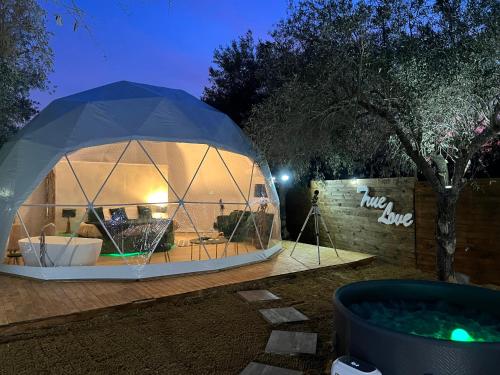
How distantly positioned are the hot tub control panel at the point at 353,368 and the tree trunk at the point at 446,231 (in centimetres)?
324

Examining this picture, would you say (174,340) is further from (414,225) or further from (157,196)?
(157,196)

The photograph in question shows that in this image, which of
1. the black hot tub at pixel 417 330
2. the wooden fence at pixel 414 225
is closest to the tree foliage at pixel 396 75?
the wooden fence at pixel 414 225

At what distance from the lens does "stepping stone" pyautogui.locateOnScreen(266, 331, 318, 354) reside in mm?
3820

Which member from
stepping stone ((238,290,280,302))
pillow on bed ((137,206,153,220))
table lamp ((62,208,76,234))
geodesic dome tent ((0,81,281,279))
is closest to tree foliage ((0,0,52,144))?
geodesic dome tent ((0,81,281,279))

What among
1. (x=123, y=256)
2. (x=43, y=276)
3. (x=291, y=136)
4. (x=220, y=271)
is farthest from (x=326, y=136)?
(x=43, y=276)

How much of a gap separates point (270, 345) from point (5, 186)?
19.4 ft

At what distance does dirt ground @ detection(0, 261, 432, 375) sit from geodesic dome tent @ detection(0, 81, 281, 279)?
1567mm

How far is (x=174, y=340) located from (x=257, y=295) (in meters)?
1.86

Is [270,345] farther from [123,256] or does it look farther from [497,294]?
[123,256]

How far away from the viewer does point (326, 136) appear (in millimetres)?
6219

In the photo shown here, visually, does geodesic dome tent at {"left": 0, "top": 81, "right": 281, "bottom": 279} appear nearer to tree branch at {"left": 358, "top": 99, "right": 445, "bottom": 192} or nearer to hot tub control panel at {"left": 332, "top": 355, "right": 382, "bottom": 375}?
tree branch at {"left": 358, "top": 99, "right": 445, "bottom": 192}

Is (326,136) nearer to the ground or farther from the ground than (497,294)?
farther from the ground

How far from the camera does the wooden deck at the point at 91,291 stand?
470cm

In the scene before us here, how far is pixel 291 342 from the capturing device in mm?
3990
